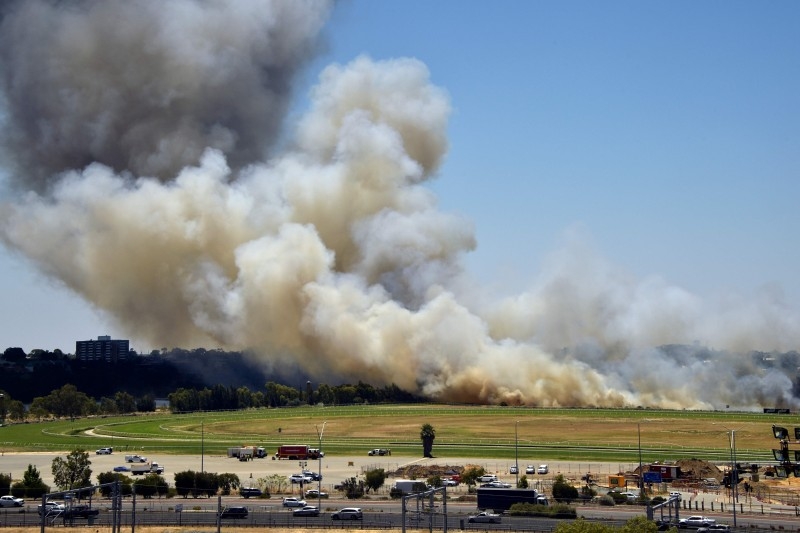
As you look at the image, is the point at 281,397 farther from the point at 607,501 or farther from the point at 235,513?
the point at 235,513

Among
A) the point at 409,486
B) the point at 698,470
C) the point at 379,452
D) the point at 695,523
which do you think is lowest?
the point at 695,523

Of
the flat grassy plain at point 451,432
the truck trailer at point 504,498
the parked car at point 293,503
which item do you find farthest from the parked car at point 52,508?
the flat grassy plain at point 451,432

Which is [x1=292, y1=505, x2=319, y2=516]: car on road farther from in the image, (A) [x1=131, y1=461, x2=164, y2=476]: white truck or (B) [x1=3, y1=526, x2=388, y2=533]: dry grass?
(A) [x1=131, y1=461, x2=164, y2=476]: white truck

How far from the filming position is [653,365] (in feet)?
483

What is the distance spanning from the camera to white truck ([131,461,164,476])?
278 feet

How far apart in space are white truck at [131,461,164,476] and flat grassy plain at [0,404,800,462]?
11.1m

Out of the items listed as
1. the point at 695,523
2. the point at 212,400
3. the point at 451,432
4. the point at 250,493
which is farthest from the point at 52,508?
the point at 212,400

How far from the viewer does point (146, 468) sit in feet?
285

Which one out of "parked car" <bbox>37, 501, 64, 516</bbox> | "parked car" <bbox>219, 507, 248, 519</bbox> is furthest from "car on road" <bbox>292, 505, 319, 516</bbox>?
"parked car" <bbox>37, 501, 64, 516</bbox>

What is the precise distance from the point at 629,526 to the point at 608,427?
220 ft

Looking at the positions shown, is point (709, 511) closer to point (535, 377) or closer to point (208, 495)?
point (208, 495)

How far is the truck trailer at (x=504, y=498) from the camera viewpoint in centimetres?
6550

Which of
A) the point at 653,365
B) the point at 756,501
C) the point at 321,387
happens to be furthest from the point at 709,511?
the point at 321,387

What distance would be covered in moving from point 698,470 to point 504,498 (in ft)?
66.3
